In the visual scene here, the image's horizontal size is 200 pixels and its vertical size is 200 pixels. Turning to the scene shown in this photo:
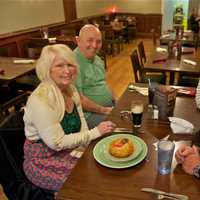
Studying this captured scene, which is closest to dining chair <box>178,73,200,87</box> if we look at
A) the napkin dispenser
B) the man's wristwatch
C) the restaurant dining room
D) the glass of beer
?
the restaurant dining room

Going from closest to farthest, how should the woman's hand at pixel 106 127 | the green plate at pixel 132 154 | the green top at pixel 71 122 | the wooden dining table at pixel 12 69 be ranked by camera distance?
the green plate at pixel 132 154, the woman's hand at pixel 106 127, the green top at pixel 71 122, the wooden dining table at pixel 12 69

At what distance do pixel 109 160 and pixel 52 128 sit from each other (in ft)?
1.26

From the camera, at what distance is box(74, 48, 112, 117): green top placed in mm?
2225

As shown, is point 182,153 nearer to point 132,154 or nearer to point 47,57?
point 132,154

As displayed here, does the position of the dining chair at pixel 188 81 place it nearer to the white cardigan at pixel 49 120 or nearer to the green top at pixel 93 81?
the green top at pixel 93 81

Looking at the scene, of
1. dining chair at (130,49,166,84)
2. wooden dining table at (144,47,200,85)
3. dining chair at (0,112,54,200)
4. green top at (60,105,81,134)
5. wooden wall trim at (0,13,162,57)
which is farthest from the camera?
wooden wall trim at (0,13,162,57)

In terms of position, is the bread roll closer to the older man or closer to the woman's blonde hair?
the woman's blonde hair

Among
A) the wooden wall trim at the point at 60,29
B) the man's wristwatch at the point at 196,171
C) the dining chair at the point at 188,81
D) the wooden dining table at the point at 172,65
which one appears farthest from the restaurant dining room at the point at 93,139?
the wooden wall trim at the point at 60,29

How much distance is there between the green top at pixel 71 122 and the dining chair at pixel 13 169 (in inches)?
10.0

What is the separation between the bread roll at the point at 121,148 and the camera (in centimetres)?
116

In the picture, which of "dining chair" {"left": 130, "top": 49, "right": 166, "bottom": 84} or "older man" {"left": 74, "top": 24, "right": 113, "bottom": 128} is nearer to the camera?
"older man" {"left": 74, "top": 24, "right": 113, "bottom": 128}

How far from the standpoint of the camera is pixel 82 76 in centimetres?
222

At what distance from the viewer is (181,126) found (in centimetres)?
140

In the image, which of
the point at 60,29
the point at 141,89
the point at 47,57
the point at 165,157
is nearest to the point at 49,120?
the point at 47,57
